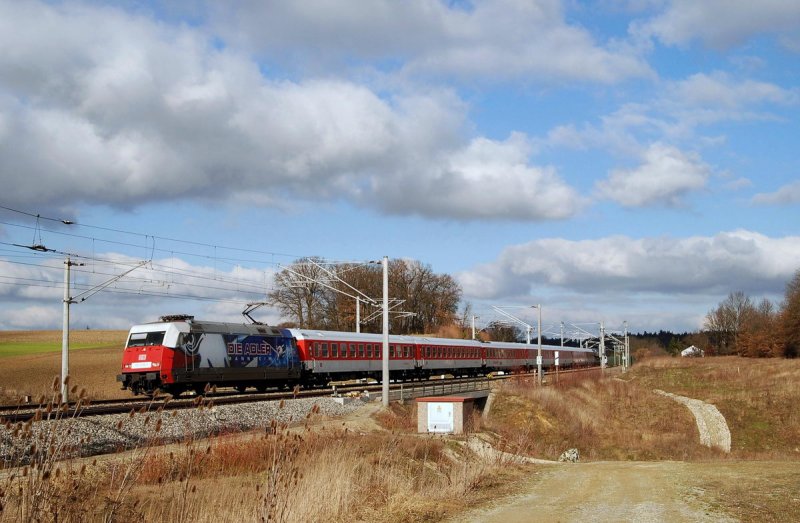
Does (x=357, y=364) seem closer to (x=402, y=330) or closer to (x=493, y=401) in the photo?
(x=493, y=401)

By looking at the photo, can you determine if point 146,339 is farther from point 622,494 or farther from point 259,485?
point 259,485

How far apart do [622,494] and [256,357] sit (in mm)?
27025

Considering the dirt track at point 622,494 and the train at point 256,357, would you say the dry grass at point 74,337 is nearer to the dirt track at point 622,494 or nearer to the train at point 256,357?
the train at point 256,357

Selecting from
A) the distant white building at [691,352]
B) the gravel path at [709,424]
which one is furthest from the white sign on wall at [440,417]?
the distant white building at [691,352]

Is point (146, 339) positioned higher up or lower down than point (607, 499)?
higher up

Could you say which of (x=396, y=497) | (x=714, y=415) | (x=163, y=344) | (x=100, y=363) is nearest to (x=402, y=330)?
(x=100, y=363)

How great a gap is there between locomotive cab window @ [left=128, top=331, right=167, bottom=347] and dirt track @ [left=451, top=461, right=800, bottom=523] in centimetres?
1902

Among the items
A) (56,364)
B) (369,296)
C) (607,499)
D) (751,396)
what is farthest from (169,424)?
(369,296)

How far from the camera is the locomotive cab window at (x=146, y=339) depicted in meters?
33.1

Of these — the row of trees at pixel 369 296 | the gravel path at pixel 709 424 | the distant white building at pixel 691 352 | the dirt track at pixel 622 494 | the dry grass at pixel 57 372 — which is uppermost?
Result: the row of trees at pixel 369 296

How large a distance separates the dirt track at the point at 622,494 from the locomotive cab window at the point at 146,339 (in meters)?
19.0

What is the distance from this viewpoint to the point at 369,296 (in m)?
97.5

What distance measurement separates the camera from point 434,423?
2808cm

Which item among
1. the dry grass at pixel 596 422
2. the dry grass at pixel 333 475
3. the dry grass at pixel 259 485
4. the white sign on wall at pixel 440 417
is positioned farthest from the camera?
→ the dry grass at pixel 596 422
